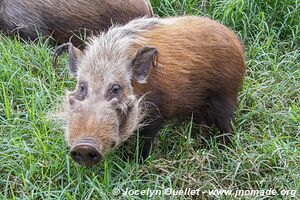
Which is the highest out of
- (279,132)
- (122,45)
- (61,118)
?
(122,45)

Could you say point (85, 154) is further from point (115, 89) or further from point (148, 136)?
point (148, 136)

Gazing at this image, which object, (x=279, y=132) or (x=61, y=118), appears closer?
(x=61, y=118)

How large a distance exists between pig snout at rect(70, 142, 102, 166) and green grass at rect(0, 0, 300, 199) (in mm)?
232

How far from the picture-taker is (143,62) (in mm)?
4523

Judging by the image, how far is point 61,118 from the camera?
4582mm

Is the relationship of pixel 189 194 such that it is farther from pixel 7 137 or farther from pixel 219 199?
pixel 7 137

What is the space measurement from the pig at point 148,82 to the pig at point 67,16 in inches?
47.7

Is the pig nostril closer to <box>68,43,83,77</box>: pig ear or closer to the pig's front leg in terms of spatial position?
the pig's front leg

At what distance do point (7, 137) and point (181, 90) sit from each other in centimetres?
131

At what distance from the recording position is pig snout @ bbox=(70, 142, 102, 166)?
3.98 m

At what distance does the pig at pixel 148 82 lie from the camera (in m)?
4.17

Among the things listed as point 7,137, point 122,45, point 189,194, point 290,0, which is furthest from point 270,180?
point 290,0

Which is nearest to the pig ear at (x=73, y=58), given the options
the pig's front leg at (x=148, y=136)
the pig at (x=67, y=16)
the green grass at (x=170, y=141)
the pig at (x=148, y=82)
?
the pig at (x=148, y=82)

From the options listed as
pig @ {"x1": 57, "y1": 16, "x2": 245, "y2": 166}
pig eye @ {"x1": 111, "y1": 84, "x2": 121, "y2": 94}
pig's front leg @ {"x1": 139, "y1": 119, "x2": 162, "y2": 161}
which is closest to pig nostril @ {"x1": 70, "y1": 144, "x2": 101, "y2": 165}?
pig @ {"x1": 57, "y1": 16, "x2": 245, "y2": 166}
